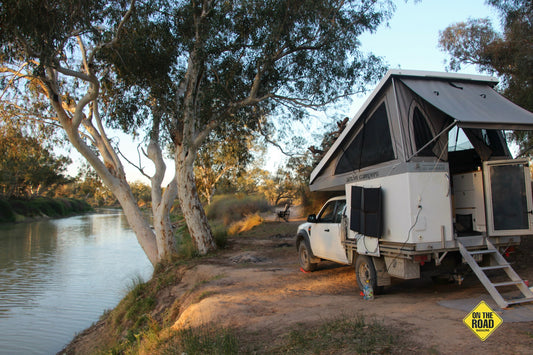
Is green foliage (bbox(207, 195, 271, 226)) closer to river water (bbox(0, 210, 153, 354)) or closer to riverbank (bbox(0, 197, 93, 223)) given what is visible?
river water (bbox(0, 210, 153, 354))

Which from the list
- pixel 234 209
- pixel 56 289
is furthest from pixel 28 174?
pixel 56 289

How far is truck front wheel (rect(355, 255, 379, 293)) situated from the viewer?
681 cm

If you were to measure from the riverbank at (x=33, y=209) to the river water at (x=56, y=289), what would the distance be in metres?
30.9

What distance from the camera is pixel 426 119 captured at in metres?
6.46

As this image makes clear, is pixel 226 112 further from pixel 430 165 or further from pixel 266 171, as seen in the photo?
pixel 266 171

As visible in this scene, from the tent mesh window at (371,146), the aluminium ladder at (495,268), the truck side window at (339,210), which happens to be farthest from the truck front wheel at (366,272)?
the tent mesh window at (371,146)

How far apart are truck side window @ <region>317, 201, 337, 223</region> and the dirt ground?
1.36m

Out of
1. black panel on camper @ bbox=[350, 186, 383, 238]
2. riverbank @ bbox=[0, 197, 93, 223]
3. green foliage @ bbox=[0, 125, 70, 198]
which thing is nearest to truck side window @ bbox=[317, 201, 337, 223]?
black panel on camper @ bbox=[350, 186, 383, 238]

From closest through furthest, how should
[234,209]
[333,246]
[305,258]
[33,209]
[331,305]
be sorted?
[331,305] → [333,246] → [305,258] → [234,209] → [33,209]

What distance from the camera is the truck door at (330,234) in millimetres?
→ 8281

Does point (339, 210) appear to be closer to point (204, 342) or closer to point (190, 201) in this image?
point (204, 342)

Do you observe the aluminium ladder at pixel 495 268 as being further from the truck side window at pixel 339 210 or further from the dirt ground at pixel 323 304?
the truck side window at pixel 339 210

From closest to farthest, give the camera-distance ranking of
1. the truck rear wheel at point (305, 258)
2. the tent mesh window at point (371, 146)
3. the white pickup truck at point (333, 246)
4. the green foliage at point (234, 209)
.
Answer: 1. the tent mesh window at point (371, 146)
2. the white pickup truck at point (333, 246)
3. the truck rear wheel at point (305, 258)
4. the green foliage at point (234, 209)

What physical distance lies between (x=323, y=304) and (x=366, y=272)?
3.69ft
